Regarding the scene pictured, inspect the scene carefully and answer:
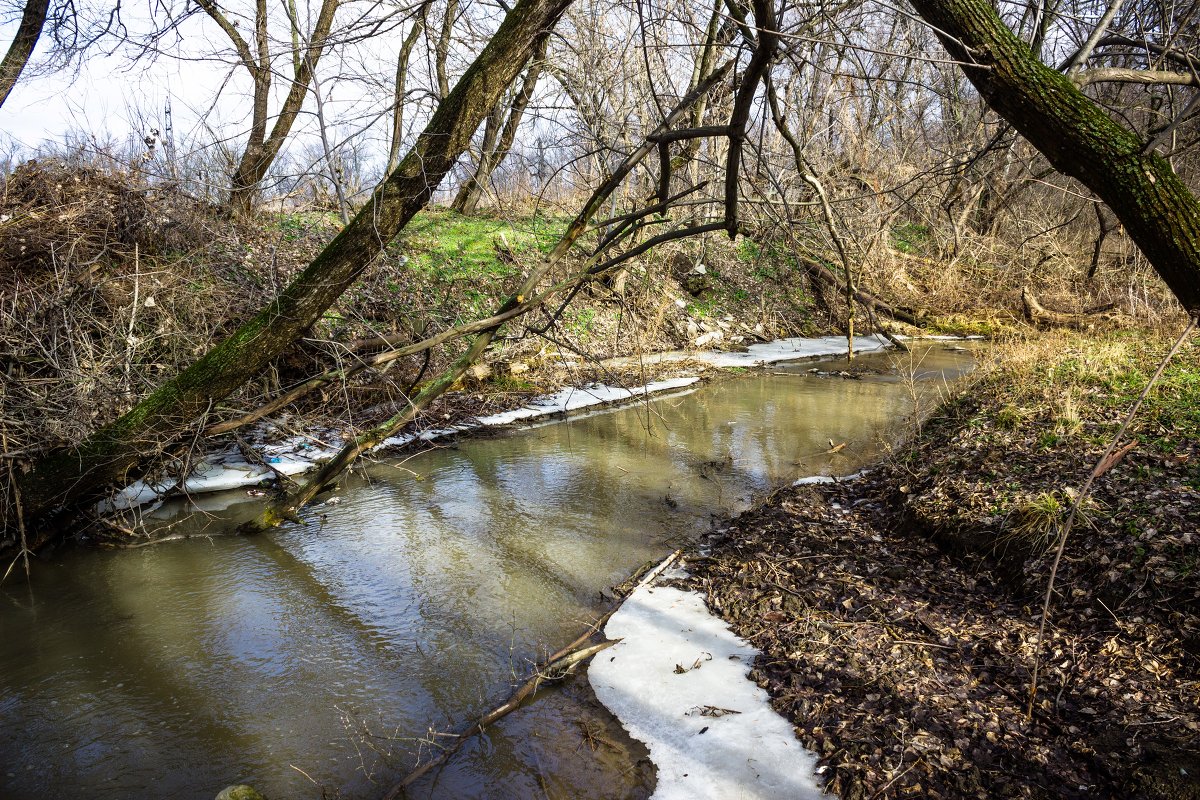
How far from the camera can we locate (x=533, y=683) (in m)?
3.92

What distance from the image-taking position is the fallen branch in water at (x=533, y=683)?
Answer: 331 centimetres

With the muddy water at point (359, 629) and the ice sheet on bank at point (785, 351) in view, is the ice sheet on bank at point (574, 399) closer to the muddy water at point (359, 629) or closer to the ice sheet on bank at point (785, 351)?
the muddy water at point (359, 629)

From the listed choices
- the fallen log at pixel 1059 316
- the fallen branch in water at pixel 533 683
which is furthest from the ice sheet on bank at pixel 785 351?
the fallen branch in water at pixel 533 683

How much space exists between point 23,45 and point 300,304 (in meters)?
6.80

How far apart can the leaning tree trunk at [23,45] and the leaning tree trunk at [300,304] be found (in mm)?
5526

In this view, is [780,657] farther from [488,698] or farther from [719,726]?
[488,698]

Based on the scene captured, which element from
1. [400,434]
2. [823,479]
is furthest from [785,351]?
[400,434]

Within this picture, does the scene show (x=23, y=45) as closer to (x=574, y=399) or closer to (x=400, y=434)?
(x=400, y=434)

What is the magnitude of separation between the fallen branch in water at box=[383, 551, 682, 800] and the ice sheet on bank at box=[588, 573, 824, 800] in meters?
0.08

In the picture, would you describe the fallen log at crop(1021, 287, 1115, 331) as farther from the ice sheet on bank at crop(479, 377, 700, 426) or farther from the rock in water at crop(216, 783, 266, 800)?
the rock in water at crop(216, 783, 266, 800)

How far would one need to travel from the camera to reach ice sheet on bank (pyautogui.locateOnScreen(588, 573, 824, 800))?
3107 mm

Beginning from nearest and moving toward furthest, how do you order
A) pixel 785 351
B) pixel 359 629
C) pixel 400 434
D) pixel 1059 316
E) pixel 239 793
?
pixel 239 793, pixel 359 629, pixel 400 434, pixel 785 351, pixel 1059 316

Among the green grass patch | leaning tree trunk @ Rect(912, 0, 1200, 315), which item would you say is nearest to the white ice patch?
leaning tree trunk @ Rect(912, 0, 1200, 315)

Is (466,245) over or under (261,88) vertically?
under
